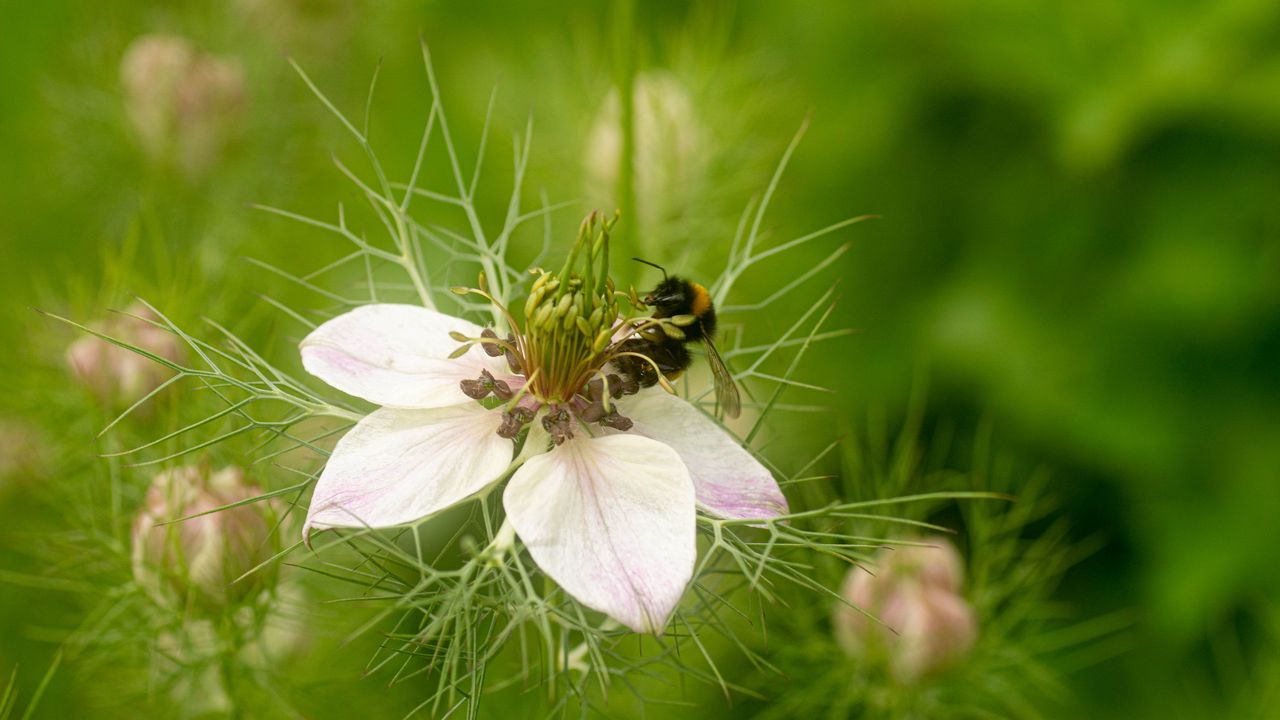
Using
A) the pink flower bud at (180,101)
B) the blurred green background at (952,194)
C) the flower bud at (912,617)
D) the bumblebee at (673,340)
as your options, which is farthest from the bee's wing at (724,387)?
the pink flower bud at (180,101)

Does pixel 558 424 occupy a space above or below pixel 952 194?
above

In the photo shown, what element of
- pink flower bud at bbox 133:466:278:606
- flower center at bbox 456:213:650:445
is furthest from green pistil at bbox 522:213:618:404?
pink flower bud at bbox 133:466:278:606

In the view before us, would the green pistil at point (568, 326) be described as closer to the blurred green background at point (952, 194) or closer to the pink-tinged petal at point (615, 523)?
the pink-tinged petal at point (615, 523)

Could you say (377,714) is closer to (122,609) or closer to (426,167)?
(122,609)

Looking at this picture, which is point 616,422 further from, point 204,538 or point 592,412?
point 204,538

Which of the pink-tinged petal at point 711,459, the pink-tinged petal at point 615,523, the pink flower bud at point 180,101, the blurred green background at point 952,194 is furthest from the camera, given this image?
the blurred green background at point 952,194

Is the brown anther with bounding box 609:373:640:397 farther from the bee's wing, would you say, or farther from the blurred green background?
the blurred green background

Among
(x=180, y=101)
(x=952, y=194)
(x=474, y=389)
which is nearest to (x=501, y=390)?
(x=474, y=389)

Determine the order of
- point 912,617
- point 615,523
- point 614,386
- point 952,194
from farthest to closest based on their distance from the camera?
point 952,194 < point 912,617 < point 614,386 < point 615,523
